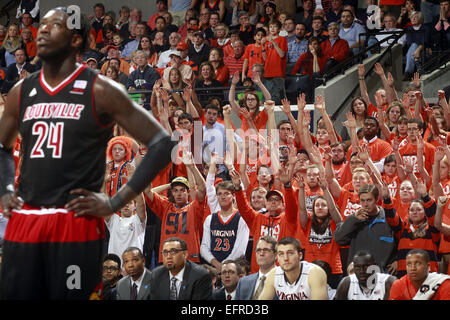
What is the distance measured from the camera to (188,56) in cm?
1269

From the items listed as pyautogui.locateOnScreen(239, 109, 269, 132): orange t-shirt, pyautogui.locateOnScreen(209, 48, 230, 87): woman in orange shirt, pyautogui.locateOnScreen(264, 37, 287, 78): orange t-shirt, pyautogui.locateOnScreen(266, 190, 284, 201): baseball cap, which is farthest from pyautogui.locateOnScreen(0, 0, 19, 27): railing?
pyautogui.locateOnScreen(266, 190, 284, 201): baseball cap

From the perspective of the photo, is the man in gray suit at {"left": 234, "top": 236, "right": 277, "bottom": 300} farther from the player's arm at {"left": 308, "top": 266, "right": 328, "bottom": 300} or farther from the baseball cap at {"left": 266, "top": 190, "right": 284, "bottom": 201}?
the baseball cap at {"left": 266, "top": 190, "right": 284, "bottom": 201}

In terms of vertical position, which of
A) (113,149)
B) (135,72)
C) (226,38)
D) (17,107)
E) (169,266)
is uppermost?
(226,38)

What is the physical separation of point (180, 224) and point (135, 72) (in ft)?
15.5

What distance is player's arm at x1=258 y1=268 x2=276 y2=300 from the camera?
247 inches

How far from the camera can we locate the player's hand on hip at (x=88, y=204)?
114 inches

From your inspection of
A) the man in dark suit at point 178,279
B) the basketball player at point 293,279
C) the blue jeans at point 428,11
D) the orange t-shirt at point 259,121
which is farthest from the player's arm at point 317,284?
the blue jeans at point 428,11

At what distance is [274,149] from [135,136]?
5.98 metres

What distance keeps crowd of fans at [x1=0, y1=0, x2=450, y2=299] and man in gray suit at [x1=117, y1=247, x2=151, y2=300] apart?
145 millimetres

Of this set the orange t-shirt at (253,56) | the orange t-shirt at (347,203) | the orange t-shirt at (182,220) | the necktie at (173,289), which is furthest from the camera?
the orange t-shirt at (253,56)

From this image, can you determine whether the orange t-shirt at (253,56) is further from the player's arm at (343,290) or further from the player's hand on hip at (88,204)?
the player's hand on hip at (88,204)

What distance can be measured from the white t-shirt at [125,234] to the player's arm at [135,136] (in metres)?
5.38
